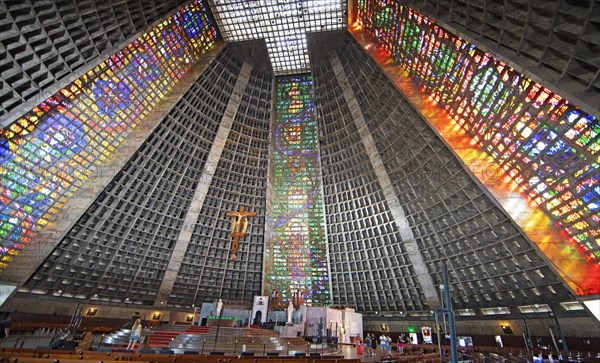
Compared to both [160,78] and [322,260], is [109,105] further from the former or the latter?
[322,260]

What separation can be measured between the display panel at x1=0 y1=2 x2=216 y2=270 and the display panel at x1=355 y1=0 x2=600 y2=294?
2307 centimetres

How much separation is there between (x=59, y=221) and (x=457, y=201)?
117 ft

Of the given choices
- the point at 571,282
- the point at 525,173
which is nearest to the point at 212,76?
the point at 525,173

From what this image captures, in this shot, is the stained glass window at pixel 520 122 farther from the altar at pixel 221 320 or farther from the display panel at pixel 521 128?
the altar at pixel 221 320

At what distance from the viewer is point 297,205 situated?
41469 millimetres

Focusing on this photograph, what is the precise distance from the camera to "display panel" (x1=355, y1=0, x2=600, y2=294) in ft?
58.0

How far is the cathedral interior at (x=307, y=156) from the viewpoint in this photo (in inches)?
727

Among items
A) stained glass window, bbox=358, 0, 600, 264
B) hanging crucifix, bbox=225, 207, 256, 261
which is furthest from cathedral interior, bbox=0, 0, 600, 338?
hanging crucifix, bbox=225, 207, 256, 261

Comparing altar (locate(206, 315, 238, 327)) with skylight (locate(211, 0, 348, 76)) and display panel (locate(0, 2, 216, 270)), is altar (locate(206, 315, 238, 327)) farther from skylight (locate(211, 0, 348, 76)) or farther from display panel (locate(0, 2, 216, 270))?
skylight (locate(211, 0, 348, 76))

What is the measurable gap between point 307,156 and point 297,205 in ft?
22.9

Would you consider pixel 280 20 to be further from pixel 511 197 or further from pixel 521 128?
pixel 511 197

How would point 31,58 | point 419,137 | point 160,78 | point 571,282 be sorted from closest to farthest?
point 31,58, point 571,282, point 419,137, point 160,78

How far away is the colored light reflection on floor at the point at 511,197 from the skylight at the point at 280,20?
12296mm

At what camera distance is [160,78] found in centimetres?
3228
